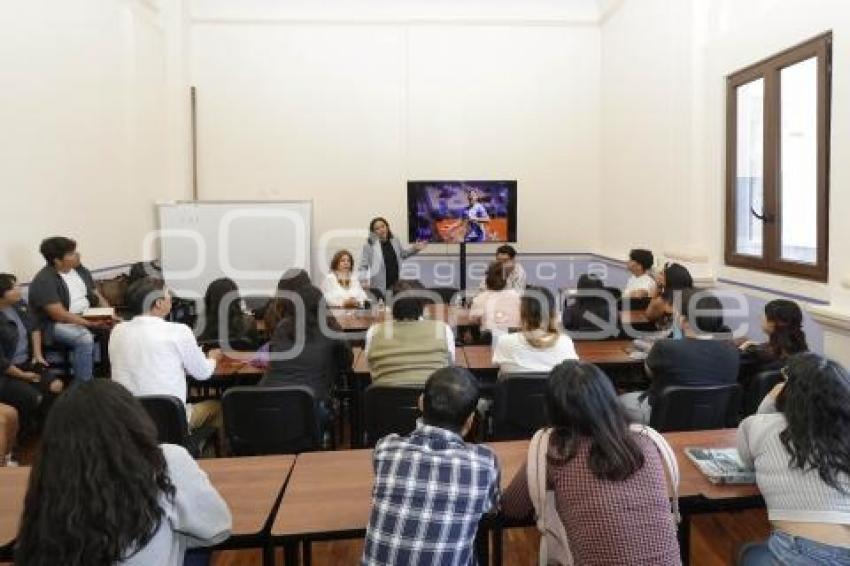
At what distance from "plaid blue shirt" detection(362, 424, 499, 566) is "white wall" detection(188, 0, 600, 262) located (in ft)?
23.4

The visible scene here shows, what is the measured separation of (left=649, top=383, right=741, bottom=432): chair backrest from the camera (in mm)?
2943

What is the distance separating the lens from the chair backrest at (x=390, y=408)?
3029mm

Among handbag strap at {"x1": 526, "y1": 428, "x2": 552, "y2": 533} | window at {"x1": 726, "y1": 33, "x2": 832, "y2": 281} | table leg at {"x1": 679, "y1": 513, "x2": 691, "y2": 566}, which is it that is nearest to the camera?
handbag strap at {"x1": 526, "y1": 428, "x2": 552, "y2": 533}

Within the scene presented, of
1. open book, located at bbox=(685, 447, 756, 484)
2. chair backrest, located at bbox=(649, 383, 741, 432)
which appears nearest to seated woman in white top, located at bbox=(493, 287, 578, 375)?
chair backrest, located at bbox=(649, 383, 741, 432)

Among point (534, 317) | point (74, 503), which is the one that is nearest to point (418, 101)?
point (534, 317)

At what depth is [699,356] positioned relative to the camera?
10.3 ft

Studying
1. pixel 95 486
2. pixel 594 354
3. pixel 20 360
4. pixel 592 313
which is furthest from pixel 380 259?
pixel 95 486

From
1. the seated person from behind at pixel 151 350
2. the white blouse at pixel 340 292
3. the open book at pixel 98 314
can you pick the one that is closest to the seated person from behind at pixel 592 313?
the white blouse at pixel 340 292

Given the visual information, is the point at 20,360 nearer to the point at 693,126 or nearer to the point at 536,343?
the point at 536,343

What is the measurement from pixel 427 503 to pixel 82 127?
19.0 ft

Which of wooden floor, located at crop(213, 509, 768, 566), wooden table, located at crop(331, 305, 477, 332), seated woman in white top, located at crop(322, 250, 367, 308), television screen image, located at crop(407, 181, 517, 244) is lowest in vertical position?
wooden floor, located at crop(213, 509, 768, 566)

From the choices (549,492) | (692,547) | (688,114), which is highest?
(688,114)

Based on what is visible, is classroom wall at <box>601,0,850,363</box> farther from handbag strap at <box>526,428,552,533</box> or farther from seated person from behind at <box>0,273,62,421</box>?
seated person from behind at <box>0,273,62,421</box>

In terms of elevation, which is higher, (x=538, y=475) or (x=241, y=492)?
(x=538, y=475)
